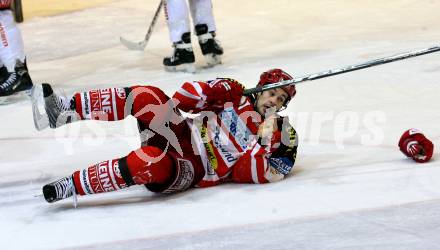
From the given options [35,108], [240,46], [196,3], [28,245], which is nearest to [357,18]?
[240,46]

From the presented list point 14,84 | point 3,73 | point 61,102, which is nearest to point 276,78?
point 61,102

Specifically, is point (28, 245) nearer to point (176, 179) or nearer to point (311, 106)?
point (176, 179)

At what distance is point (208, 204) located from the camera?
5.98ft

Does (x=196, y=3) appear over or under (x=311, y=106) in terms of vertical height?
over

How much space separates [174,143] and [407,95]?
4.29 feet

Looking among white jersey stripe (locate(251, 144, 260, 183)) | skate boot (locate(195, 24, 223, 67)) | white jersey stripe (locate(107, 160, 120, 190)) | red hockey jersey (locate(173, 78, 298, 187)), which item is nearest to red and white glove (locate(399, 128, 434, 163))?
red hockey jersey (locate(173, 78, 298, 187))

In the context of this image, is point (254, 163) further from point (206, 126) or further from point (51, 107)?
point (51, 107)

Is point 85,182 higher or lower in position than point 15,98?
higher

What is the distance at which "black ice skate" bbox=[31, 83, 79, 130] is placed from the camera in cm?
194

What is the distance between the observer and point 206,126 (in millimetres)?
2016

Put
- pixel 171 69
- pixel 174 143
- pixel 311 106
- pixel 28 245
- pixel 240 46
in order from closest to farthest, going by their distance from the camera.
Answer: pixel 28 245, pixel 174 143, pixel 311 106, pixel 171 69, pixel 240 46

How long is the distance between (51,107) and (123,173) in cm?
30

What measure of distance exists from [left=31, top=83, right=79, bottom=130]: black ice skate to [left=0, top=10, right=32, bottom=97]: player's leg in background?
141 centimetres

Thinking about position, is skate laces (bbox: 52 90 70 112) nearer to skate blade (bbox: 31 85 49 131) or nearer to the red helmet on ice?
skate blade (bbox: 31 85 49 131)
